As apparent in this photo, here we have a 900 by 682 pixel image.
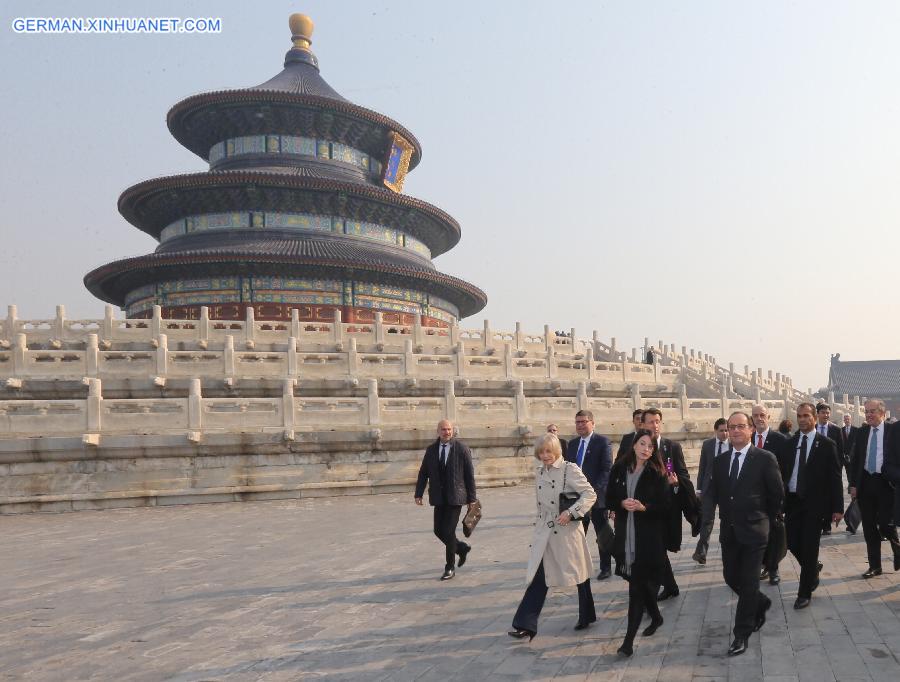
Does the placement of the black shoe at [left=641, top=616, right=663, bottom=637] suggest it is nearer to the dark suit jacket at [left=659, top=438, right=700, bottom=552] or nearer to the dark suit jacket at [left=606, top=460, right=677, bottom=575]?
the dark suit jacket at [left=606, top=460, right=677, bottom=575]

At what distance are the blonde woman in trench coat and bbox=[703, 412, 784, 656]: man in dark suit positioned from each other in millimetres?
982

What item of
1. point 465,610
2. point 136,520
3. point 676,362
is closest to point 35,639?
point 465,610

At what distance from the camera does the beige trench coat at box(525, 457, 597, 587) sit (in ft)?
17.3

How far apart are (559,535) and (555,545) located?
3.1 inches

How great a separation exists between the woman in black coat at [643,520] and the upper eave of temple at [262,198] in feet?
103

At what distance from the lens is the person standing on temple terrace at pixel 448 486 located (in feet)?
24.6

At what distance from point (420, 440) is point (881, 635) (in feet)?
33.7

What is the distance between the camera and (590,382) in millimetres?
21922

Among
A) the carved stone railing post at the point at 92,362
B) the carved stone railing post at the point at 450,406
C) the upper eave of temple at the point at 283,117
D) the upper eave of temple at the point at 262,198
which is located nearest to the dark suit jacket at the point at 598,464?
the carved stone railing post at the point at 450,406

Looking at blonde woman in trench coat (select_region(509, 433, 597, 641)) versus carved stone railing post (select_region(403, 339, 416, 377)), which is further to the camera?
carved stone railing post (select_region(403, 339, 416, 377))

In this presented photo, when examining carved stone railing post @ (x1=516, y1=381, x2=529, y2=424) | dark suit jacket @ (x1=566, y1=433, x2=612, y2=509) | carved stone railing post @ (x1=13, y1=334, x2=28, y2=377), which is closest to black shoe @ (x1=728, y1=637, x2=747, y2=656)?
dark suit jacket @ (x1=566, y1=433, x2=612, y2=509)

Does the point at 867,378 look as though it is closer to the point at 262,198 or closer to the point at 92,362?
the point at 262,198

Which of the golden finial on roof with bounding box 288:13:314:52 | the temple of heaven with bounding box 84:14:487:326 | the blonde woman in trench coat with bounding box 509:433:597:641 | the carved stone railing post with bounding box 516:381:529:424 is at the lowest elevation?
the blonde woman in trench coat with bounding box 509:433:597:641

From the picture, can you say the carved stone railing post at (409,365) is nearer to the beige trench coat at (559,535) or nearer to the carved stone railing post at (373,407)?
the carved stone railing post at (373,407)
